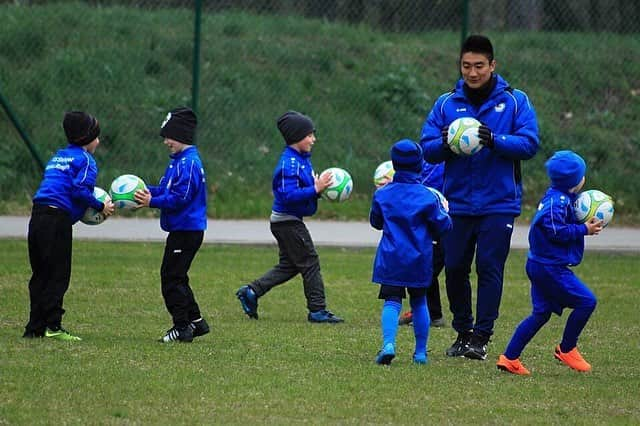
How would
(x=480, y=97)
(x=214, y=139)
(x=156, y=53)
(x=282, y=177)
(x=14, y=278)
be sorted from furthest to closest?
(x=156, y=53) < (x=214, y=139) < (x=14, y=278) < (x=282, y=177) < (x=480, y=97)

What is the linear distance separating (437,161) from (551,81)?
12.2 metres

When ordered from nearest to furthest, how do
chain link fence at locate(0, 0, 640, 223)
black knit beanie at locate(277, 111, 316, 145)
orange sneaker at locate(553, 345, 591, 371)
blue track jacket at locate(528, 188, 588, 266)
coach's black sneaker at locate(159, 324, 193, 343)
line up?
1. blue track jacket at locate(528, 188, 588, 266)
2. orange sneaker at locate(553, 345, 591, 371)
3. coach's black sneaker at locate(159, 324, 193, 343)
4. black knit beanie at locate(277, 111, 316, 145)
5. chain link fence at locate(0, 0, 640, 223)

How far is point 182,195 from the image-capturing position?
9.05 metres

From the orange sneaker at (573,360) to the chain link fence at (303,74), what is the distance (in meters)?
9.25

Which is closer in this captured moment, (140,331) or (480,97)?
(480,97)

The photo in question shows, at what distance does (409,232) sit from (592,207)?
1146mm

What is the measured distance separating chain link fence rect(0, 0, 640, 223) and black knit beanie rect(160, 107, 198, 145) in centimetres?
824

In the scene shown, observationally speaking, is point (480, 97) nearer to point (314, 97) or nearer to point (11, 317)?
point (11, 317)

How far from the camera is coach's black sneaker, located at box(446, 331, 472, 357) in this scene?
8828mm

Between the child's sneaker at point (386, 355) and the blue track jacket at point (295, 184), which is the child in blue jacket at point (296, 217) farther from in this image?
the child's sneaker at point (386, 355)

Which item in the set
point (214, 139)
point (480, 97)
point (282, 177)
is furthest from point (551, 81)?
point (480, 97)

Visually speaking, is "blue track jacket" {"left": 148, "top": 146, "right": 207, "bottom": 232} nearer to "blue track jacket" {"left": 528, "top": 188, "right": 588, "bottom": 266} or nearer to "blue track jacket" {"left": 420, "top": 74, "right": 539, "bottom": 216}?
"blue track jacket" {"left": 420, "top": 74, "right": 539, "bottom": 216}

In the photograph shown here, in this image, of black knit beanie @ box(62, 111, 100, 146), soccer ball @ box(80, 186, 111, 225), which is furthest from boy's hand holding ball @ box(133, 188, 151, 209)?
black knit beanie @ box(62, 111, 100, 146)

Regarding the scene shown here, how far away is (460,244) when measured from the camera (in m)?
8.78
